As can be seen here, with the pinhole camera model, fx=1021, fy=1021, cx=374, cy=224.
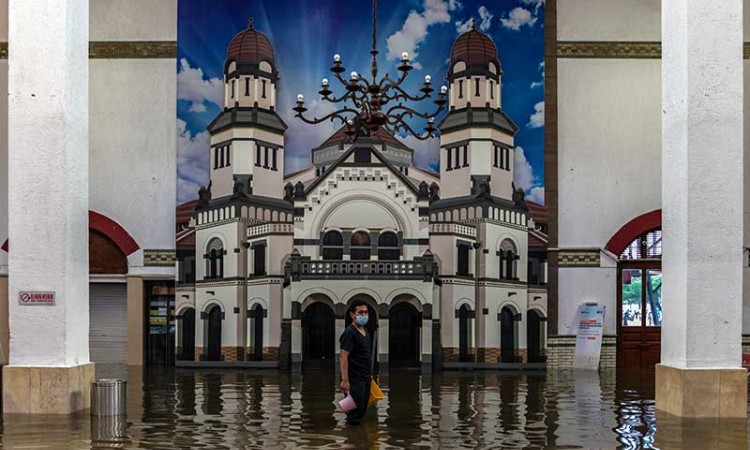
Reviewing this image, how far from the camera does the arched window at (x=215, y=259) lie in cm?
1869

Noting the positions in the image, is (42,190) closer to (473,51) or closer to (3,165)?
(3,165)

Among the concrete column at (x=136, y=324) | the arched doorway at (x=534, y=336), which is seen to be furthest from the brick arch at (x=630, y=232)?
the concrete column at (x=136, y=324)

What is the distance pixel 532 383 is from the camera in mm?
16234

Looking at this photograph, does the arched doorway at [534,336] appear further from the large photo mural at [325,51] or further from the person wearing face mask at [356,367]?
the person wearing face mask at [356,367]

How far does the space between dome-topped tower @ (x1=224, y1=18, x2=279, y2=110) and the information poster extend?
22.4 ft

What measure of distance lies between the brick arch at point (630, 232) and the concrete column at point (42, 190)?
10.8 meters

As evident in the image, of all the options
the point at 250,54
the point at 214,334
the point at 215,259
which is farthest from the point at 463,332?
the point at 250,54

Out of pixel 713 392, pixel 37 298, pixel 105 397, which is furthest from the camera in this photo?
pixel 37 298

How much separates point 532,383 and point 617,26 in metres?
7.02

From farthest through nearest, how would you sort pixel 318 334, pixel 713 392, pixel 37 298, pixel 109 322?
1. pixel 109 322
2. pixel 318 334
3. pixel 37 298
4. pixel 713 392

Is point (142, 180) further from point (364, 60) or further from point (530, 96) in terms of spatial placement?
point (530, 96)

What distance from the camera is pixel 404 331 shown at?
18484 mm

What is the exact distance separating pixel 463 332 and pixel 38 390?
9.32m

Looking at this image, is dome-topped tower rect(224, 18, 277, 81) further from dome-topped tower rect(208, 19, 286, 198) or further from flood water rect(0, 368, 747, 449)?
flood water rect(0, 368, 747, 449)
